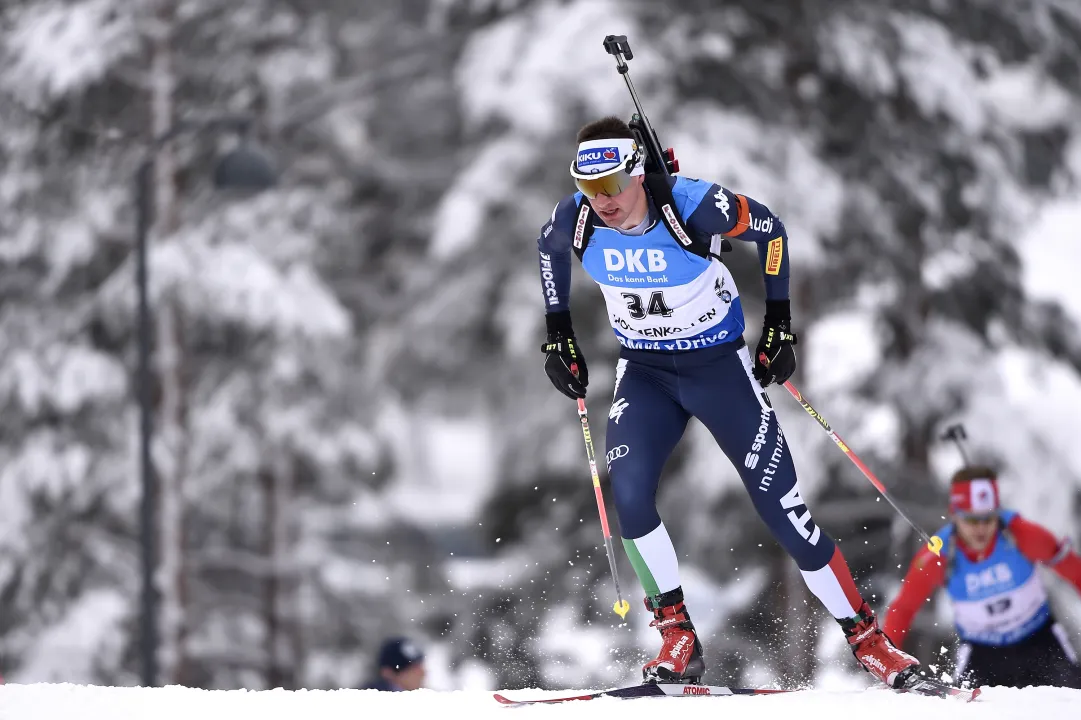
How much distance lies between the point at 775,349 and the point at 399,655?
13.1 ft

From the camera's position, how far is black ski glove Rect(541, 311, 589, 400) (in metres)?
6.55

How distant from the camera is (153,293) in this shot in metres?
17.3

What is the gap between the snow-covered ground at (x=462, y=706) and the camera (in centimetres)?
596

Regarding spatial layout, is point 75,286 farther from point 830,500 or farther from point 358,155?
point 830,500

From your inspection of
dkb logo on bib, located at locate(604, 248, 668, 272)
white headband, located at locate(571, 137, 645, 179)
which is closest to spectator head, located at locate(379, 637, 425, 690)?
dkb logo on bib, located at locate(604, 248, 668, 272)

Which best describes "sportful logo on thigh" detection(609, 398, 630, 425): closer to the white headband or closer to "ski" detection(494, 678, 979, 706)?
the white headband

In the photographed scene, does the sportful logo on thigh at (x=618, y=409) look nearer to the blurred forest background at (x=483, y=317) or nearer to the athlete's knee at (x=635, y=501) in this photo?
the athlete's knee at (x=635, y=501)

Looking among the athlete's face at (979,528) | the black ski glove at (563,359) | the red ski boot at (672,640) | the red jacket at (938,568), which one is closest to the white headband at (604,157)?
the black ski glove at (563,359)

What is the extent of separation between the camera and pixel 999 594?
28.4 feet

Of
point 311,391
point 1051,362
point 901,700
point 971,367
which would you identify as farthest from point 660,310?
point 311,391

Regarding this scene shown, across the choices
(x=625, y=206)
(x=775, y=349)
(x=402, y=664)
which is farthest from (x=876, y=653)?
(x=402, y=664)

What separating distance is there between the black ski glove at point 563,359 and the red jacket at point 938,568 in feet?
8.41

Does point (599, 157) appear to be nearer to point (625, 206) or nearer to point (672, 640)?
point (625, 206)

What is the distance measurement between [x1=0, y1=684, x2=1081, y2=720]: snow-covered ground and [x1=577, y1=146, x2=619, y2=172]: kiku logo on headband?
7.45ft
